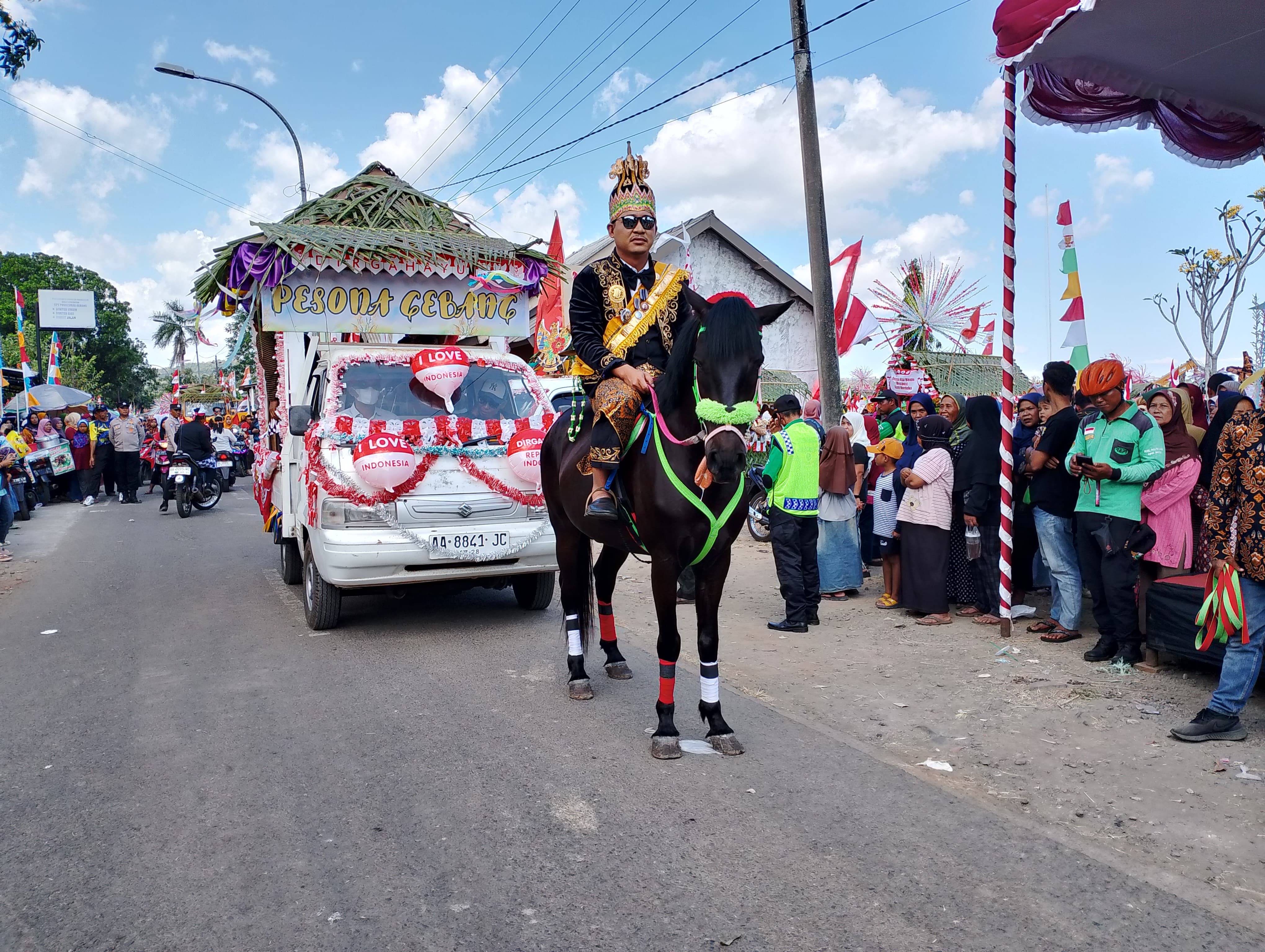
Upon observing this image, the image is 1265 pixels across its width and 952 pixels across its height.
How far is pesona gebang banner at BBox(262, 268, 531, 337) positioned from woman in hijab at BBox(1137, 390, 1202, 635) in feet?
20.1

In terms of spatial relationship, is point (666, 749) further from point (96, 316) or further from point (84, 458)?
point (96, 316)

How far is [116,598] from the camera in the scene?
29.5ft

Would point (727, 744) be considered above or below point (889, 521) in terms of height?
below

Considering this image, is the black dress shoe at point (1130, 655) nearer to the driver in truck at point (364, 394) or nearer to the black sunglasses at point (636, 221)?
the black sunglasses at point (636, 221)

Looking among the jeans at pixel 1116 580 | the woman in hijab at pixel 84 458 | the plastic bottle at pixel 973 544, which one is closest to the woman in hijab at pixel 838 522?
the plastic bottle at pixel 973 544

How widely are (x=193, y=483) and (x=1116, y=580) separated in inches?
615

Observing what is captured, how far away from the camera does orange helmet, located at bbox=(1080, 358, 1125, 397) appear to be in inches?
236

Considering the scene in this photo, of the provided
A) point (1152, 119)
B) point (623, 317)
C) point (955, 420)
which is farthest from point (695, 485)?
point (1152, 119)

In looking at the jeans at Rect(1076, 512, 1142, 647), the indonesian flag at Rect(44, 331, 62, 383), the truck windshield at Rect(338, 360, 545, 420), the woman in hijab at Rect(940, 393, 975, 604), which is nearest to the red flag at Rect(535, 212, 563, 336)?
the truck windshield at Rect(338, 360, 545, 420)

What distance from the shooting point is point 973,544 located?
294 inches

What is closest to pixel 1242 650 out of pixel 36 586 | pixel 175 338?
pixel 36 586

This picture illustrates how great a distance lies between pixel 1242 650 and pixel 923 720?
1.63m

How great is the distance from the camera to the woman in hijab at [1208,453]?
6.43 metres

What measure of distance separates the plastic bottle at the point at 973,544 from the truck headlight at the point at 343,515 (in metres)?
4.81
